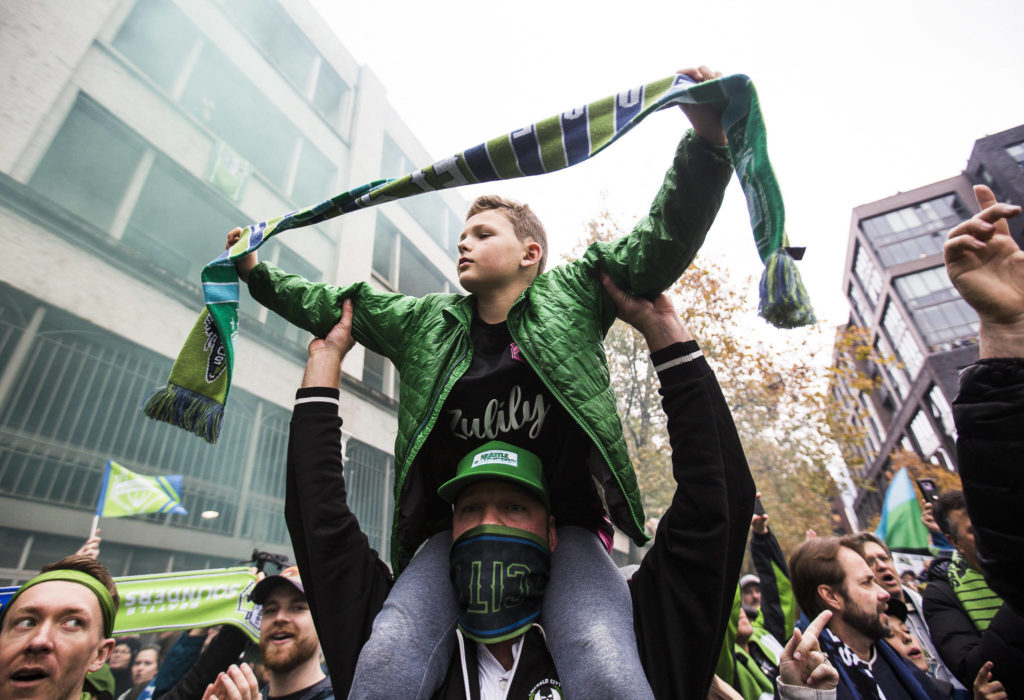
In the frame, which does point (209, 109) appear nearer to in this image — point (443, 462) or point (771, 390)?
point (443, 462)

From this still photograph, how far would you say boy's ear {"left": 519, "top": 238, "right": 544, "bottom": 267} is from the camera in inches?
88.5

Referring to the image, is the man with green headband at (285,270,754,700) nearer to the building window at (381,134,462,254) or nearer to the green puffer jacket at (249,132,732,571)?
the green puffer jacket at (249,132,732,571)

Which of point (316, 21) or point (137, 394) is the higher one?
point (316, 21)

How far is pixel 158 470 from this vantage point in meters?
7.56

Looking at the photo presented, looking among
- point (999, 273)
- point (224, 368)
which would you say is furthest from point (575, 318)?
point (224, 368)

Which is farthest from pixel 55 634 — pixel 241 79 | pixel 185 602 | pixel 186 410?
pixel 241 79

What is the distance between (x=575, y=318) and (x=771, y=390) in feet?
→ 50.7

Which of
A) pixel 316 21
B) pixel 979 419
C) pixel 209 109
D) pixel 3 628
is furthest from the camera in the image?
pixel 316 21

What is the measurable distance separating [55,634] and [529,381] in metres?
2.17

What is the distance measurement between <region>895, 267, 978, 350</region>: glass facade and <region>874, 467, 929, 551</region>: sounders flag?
27.5 m

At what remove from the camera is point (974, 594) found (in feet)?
9.85

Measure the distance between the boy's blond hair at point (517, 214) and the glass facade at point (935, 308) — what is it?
35036 millimetres

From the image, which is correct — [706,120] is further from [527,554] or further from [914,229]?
[914,229]

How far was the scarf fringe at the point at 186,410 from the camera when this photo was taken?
2.12 metres
